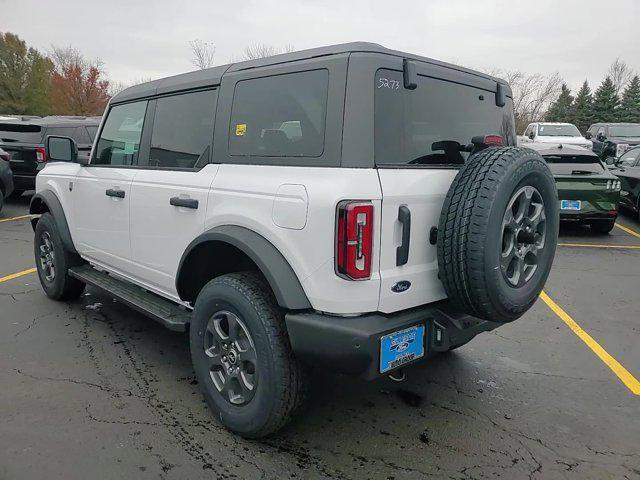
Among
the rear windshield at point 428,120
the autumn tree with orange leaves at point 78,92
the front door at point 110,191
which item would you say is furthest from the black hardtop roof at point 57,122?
the autumn tree with orange leaves at point 78,92

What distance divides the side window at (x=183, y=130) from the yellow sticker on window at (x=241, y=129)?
0.24 m

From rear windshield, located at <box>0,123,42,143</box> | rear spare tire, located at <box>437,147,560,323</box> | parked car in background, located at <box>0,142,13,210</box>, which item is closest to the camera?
rear spare tire, located at <box>437,147,560,323</box>

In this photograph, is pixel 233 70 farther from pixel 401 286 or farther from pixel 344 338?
pixel 344 338

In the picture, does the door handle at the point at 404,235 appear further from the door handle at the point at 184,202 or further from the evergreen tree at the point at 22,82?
the evergreen tree at the point at 22,82

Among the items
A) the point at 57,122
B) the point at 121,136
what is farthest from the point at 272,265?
the point at 57,122

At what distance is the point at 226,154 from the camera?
2.86 metres

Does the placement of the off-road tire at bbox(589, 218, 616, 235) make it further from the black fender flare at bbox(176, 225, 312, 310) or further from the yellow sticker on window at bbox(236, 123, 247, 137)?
the black fender flare at bbox(176, 225, 312, 310)

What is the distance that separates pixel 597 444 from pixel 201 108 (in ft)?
9.86

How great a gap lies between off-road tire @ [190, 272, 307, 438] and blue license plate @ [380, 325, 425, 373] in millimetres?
456

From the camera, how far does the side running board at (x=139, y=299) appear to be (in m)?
3.15

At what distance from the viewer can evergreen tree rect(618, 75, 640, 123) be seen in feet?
159

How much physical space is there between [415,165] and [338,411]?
61.1 inches

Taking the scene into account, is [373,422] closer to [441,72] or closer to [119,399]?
[119,399]

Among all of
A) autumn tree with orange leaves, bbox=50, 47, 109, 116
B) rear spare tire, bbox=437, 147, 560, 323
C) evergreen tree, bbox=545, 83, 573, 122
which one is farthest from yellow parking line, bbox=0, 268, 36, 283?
evergreen tree, bbox=545, 83, 573, 122
